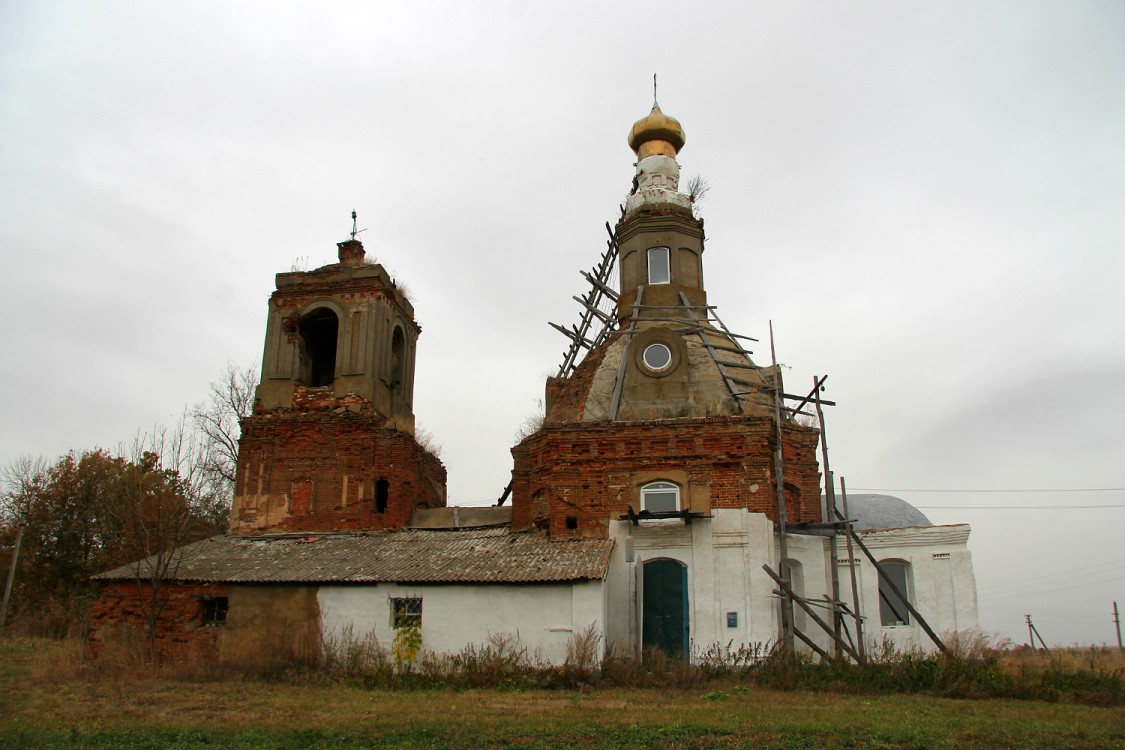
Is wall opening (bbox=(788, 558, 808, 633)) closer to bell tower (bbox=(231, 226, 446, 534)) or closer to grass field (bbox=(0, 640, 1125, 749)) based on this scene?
grass field (bbox=(0, 640, 1125, 749))

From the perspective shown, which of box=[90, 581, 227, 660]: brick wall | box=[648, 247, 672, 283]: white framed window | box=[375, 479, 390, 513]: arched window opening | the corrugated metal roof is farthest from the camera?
box=[648, 247, 672, 283]: white framed window

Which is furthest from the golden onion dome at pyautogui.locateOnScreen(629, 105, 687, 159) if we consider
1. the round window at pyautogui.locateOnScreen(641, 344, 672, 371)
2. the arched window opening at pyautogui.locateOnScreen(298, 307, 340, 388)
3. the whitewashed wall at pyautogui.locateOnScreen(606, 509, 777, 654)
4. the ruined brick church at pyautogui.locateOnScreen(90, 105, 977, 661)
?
the whitewashed wall at pyautogui.locateOnScreen(606, 509, 777, 654)

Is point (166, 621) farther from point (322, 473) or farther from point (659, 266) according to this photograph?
point (659, 266)

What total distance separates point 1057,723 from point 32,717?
12.8 meters

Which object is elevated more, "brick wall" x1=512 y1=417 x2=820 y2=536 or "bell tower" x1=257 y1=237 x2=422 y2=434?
"bell tower" x1=257 y1=237 x2=422 y2=434

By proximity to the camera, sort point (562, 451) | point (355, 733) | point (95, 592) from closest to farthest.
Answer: point (355, 733) < point (562, 451) < point (95, 592)

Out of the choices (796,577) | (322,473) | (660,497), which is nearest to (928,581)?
(796,577)

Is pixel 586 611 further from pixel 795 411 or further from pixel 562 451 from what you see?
pixel 795 411

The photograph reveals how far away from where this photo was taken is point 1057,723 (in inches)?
429

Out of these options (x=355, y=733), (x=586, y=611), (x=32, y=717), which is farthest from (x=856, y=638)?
(x=32, y=717)

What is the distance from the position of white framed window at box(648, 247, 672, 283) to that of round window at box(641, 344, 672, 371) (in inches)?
146

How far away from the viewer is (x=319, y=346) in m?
26.1

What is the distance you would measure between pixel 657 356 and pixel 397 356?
9.27m

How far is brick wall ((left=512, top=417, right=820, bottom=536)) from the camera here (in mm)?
18188
